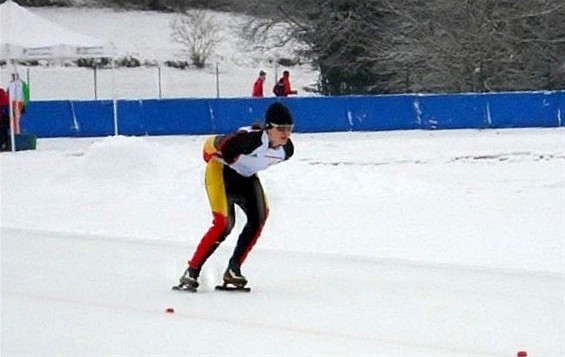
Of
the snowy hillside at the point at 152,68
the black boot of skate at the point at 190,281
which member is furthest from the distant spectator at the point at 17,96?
the snowy hillside at the point at 152,68

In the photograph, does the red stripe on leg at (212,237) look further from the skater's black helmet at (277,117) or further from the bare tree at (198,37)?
the bare tree at (198,37)

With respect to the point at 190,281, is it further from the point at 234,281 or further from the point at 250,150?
the point at 250,150

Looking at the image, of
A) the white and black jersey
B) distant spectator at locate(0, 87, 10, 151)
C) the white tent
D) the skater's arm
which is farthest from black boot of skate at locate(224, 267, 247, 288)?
distant spectator at locate(0, 87, 10, 151)

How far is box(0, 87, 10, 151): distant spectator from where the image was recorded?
23984 mm

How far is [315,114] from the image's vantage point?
93.6 feet

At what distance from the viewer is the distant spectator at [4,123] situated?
24.0 m

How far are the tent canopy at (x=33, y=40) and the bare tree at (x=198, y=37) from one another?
28.8 meters

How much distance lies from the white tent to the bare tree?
94.5 ft

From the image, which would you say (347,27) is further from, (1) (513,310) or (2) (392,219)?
(1) (513,310)

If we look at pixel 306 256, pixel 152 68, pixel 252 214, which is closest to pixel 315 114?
pixel 306 256

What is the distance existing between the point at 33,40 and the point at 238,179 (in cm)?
1634

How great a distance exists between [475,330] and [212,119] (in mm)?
21972

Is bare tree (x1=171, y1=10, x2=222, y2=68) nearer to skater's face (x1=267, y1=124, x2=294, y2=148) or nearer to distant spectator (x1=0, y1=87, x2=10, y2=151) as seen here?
distant spectator (x1=0, y1=87, x2=10, y2=151)

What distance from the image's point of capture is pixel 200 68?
52719mm
